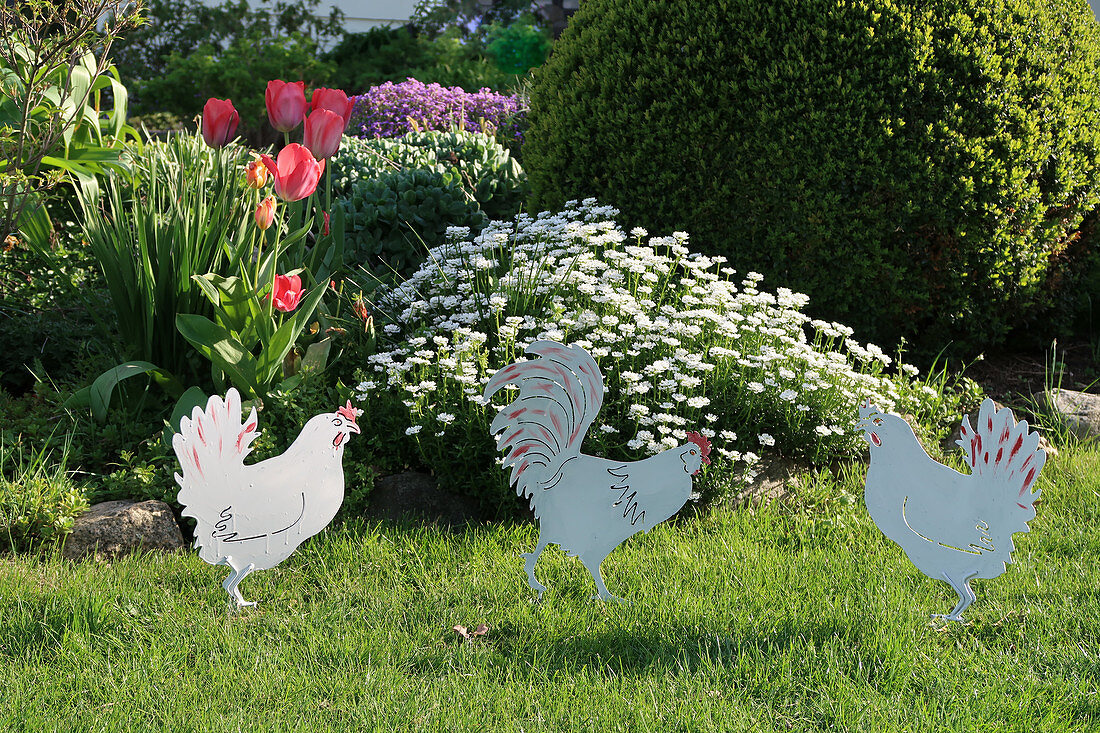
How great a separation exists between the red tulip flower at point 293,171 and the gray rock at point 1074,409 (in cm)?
340

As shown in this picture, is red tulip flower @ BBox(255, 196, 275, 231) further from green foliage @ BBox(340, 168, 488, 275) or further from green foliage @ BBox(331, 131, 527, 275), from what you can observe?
green foliage @ BBox(340, 168, 488, 275)

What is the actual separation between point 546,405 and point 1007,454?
1.16m

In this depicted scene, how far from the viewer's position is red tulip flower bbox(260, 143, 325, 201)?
2684 millimetres

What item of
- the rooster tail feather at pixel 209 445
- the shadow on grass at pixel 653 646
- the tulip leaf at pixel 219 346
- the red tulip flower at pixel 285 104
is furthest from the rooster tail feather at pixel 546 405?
the red tulip flower at pixel 285 104

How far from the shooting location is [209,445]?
6.98 feet

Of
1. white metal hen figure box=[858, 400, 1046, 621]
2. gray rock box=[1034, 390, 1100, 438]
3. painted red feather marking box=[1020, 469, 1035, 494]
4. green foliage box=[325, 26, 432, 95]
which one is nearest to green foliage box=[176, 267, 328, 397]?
white metal hen figure box=[858, 400, 1046, 621]

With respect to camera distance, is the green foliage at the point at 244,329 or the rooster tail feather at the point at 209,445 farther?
the green foliage at the point at 244,329

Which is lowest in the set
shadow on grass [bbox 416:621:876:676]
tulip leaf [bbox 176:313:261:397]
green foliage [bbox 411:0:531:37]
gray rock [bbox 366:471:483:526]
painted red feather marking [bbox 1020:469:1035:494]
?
gray rock [bbox 366:471:483:526]

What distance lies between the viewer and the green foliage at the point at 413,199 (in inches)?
188

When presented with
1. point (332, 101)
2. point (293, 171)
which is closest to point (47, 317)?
point (332, 101)

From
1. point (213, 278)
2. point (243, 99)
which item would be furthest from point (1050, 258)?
point (243, 99)

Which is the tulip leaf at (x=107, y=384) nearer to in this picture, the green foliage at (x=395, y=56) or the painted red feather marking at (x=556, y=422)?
the painted red feather marking at (x=556, y=422)

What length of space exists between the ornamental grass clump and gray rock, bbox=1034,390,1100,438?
68cm

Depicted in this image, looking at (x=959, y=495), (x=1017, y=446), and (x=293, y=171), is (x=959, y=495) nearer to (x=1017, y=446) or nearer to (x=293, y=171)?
(x=1017, y=446)
